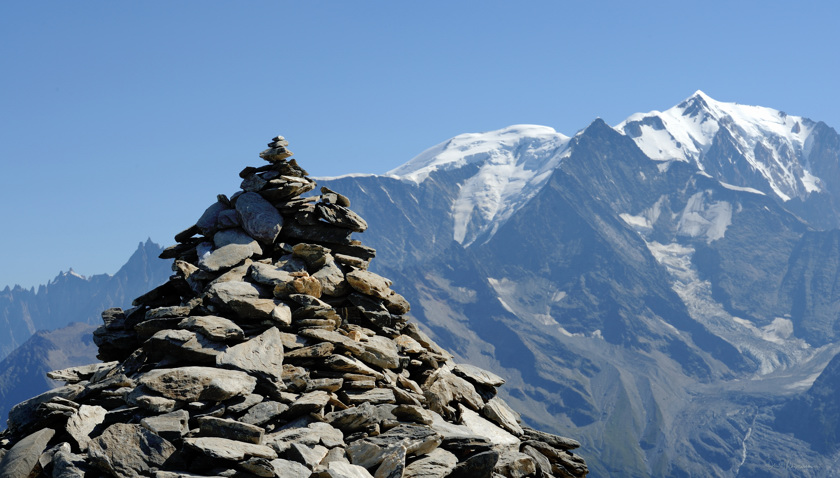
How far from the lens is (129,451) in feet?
87.8

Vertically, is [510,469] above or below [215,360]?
below

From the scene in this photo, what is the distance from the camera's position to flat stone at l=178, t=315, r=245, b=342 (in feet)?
104

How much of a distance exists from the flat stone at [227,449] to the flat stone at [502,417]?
39.1 feet

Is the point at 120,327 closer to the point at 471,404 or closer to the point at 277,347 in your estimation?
the point at 277,347

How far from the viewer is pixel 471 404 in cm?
3606

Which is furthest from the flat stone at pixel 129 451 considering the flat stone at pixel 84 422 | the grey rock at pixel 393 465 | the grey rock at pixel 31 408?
the grey rock at pixel 393 465

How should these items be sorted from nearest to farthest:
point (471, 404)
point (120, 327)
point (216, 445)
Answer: point (216, 445) → point (471, 404) → point (120, 327)

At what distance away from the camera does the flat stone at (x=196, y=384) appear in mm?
28641

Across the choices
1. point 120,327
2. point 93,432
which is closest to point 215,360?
point 93,432

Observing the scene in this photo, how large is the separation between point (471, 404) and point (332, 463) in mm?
10581

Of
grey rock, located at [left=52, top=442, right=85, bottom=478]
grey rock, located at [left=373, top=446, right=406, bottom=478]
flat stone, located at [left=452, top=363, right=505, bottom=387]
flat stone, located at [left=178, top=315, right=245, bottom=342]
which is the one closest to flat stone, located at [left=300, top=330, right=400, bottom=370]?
flat stone, located at [left=178, top=315, right=245, bottom=342]

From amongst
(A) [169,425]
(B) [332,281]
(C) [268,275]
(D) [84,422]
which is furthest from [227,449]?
(B) [332,281]

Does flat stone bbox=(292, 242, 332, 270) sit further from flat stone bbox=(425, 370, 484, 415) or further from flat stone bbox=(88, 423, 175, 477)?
flat stone bbox=(88, 423, 175, 477)

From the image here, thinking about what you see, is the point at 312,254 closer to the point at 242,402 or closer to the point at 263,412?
the point at 242,402
